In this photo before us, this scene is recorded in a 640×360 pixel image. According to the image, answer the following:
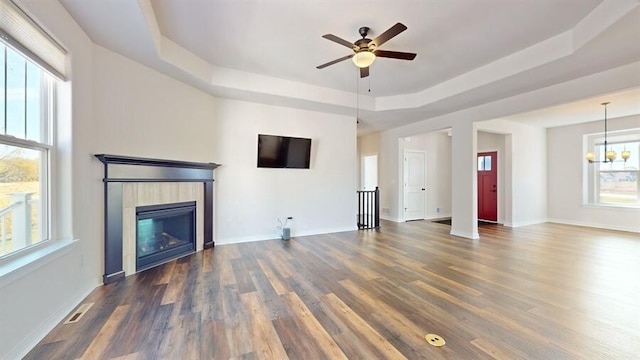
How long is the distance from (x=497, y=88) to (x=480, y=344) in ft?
12.7

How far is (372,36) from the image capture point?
319 centimetres

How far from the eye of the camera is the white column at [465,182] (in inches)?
207

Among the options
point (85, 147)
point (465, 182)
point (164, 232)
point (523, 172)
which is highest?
point (85, 147)

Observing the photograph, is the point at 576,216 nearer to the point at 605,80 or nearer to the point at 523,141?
the point at 523,141

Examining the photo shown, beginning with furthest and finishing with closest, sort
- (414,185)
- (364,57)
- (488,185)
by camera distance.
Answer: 1. (414,185)
2. (488,185)
3. (364,57)

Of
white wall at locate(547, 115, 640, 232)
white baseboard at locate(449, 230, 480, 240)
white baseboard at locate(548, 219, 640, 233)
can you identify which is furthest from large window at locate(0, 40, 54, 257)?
white baseboard at locate(548, 219, 640, 233)

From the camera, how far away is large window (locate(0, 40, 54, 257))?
1798 mm

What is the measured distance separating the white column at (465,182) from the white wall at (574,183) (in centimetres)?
385

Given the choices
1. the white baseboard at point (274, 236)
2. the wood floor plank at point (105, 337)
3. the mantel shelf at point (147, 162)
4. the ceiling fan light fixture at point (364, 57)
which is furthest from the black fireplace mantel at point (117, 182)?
the ceiling fan light fixture at point (364, 57)

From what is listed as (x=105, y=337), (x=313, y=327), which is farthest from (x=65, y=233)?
(x=313, y=327)

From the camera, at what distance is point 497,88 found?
13.5 ft

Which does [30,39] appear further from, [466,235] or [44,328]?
[466,235]

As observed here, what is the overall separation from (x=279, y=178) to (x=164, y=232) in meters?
2.21

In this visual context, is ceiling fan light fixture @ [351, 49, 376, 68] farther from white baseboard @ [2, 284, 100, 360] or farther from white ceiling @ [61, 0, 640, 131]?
white baseboard @ [2, 284, 100, 360]
